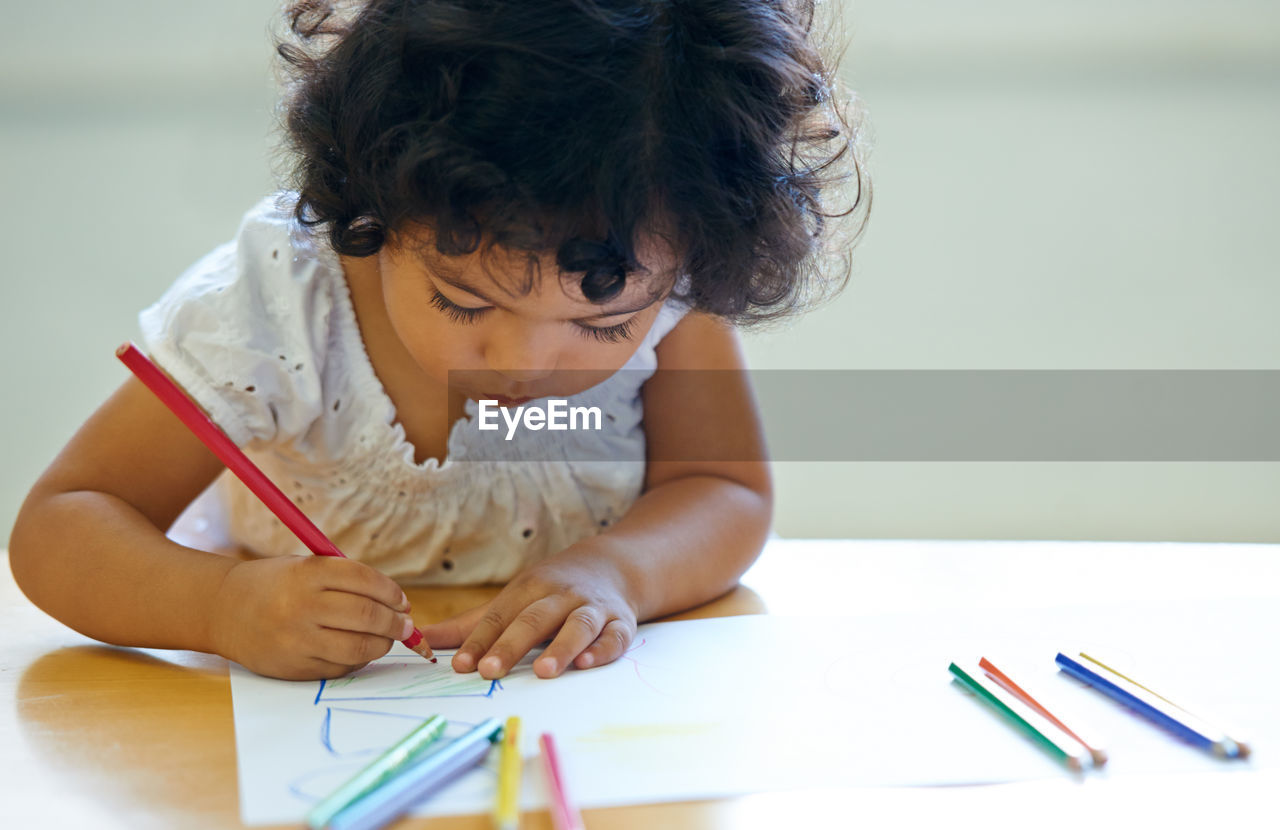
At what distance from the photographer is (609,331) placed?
0.44 m

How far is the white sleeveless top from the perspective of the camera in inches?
20.0

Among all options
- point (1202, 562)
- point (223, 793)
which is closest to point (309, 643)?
point (223, 793)

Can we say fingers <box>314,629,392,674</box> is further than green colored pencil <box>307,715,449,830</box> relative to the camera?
Yes

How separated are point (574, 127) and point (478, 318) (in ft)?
0.31

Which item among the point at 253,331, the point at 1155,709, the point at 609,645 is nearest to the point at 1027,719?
the point at 1155,709

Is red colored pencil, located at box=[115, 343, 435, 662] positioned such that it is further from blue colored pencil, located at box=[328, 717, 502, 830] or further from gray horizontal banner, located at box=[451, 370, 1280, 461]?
gray horizontal banner, located at box=[451, 370, 1280, 461]

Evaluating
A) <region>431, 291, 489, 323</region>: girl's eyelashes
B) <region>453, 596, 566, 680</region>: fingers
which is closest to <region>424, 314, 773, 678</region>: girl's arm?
<region>453, 596, 566, 680</region>: fingers

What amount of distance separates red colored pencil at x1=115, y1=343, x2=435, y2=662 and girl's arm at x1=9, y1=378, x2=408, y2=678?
1 centimetres

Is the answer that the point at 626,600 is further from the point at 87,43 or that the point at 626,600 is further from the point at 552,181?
the point at 87,43

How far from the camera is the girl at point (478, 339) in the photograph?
0.37 m

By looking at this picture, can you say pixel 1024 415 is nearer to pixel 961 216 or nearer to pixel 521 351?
pixel 961 216

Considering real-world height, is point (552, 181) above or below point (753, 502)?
above

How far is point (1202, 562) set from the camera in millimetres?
576

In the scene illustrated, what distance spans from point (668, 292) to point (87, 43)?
2.69 ft
